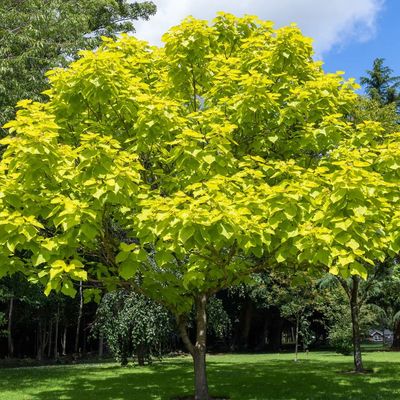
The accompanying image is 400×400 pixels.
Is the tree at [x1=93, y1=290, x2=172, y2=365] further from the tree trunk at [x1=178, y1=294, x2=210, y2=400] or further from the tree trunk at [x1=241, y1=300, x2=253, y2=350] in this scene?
the tree trunk at [x1=241, y1=300, x2=253, y2=350]

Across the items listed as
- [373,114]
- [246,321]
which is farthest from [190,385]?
[246,321]

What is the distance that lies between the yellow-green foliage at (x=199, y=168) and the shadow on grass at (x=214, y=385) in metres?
3.62

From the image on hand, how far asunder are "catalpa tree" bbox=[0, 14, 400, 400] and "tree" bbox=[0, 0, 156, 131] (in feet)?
23.4

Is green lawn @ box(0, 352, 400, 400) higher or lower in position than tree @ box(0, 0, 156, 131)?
lower

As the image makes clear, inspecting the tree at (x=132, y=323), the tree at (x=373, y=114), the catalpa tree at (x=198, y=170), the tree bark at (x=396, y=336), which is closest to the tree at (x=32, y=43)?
the catalpa tree at (x=198, y=170)

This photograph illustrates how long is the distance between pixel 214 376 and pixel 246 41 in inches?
442

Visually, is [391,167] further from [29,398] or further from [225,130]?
[29,398]

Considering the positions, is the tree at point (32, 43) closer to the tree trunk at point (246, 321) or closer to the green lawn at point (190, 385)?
the green lawn at point (190, 385)

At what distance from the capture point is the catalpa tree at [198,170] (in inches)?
261

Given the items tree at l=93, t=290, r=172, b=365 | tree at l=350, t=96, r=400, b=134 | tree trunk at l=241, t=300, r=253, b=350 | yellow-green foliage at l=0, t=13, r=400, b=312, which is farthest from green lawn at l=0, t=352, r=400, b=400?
tree trunk at l=241, t=300, r=253, b=350

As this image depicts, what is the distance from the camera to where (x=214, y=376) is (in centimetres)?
1675

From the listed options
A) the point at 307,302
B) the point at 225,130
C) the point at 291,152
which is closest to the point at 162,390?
the point at 291,152

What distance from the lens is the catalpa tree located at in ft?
21.8

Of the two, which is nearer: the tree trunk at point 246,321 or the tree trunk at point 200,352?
Answer: the tree trunk at point 200,352
